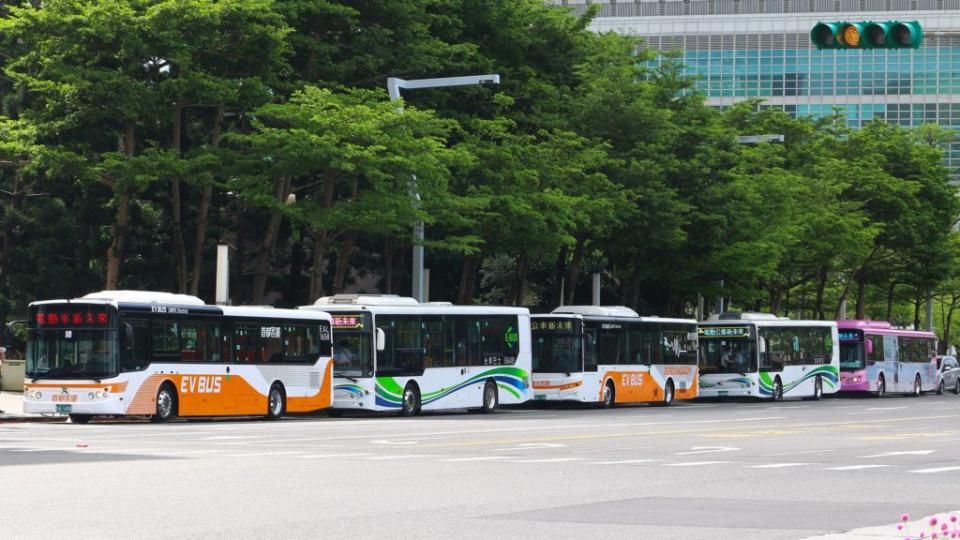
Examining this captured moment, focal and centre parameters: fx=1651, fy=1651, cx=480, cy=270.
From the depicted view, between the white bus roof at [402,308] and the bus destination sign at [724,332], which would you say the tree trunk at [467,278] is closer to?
the bus destination sign at [724,332]

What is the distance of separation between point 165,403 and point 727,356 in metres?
25.4

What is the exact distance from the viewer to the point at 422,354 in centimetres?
3912

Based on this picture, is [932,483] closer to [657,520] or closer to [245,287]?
[657,520]

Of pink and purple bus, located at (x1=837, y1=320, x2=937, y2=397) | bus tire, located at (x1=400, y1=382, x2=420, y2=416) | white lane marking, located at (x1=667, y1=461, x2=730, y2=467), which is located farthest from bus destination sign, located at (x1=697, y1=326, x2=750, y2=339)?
white lane marking, located at (x1=667, y1=461, x2=730, y2=467)

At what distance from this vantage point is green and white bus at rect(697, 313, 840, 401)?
53875mm

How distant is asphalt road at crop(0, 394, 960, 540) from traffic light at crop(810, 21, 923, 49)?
16.7 feet

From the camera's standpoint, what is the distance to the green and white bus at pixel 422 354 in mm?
Answer: 37844

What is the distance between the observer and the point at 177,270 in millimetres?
45344

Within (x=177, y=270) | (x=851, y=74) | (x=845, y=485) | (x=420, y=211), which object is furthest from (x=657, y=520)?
(x=851, y=74)

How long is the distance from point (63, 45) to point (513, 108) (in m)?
17.3

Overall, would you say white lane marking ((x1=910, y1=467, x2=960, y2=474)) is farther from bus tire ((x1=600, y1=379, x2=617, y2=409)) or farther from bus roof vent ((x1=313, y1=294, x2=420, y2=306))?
bus tire ((x1=600, y1=379, x2=617, y2=409))

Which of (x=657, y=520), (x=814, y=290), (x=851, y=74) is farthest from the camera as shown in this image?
(x=851, y=74)

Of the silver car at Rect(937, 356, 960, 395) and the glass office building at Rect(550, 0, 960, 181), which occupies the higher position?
the glass office building at Rect(550, 0, 960, 181)

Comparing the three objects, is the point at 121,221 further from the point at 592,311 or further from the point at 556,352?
the point at 592,311
